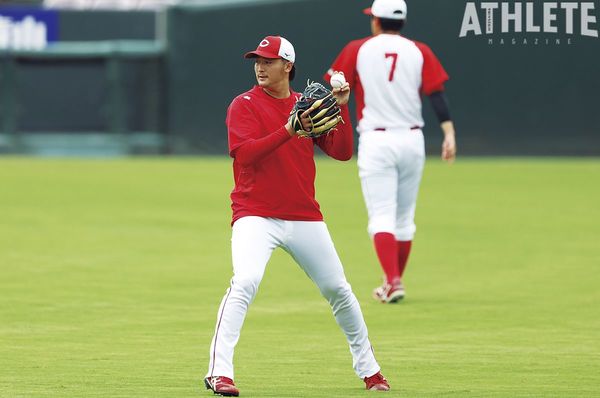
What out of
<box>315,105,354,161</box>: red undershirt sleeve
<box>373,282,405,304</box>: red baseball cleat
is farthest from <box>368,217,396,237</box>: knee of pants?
<box>315,105,354,161</box>: red undershirt sleeve

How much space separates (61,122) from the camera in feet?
98.5

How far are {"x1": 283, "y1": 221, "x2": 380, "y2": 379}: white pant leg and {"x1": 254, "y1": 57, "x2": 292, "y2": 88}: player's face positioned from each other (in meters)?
0.74

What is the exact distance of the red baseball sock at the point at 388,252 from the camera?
10.7 metres

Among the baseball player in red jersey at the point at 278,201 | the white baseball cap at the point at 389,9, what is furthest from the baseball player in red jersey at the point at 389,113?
the baseball player in red jersey at the point at 278,201

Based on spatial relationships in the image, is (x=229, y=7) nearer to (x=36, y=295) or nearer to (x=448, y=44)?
(x=448, y=44)

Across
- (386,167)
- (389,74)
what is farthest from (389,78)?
(386,167)

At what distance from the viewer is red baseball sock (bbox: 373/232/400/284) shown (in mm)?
10672

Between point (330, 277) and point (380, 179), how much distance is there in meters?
3.63

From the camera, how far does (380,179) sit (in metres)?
10.7

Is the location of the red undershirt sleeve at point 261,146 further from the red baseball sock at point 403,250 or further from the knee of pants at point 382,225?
the red baseball sock at point 403,250

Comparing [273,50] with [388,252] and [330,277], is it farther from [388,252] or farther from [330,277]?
[388,252]

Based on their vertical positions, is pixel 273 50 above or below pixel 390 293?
above

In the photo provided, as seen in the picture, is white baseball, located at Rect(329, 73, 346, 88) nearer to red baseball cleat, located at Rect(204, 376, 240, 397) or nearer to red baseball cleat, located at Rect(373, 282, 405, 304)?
red baseball cleat, located at Rect(204, 376, 240, 397)

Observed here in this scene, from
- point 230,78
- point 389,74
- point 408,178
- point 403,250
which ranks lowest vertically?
point 230,78
